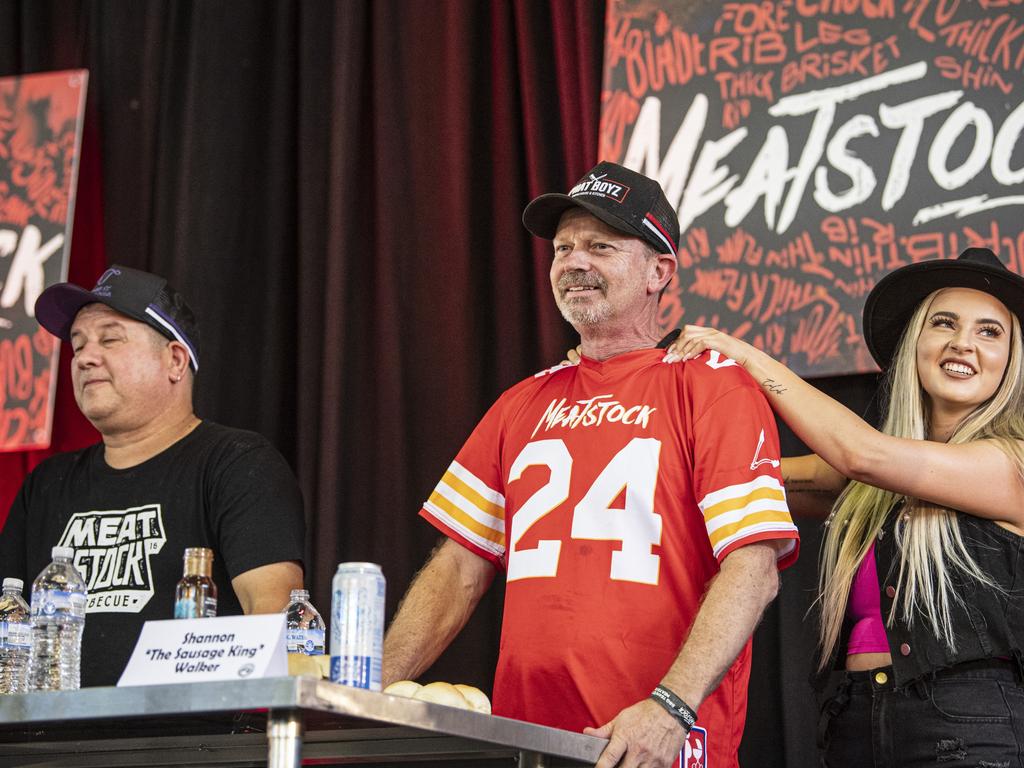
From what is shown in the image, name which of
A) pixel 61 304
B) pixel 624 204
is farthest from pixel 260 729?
pixel 61 304

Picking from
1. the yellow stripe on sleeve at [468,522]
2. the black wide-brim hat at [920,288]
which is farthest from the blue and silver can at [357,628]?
the black wide-brim hat at [920,288]

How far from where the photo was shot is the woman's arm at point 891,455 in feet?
8.08

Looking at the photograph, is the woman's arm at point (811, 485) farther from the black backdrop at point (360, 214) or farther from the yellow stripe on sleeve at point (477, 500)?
the black backdrop at point (360, 214)

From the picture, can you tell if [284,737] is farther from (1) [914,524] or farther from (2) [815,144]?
(2) [815,144]

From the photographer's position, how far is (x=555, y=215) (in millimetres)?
2676

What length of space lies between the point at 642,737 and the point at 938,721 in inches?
28.8

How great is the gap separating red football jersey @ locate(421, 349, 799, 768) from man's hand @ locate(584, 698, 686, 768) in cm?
17

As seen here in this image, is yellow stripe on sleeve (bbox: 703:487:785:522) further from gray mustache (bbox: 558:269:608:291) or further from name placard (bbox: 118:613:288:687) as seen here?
name placard (bbox: 118:613:288:687)

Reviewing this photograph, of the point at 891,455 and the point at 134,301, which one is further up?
the point at 134,301

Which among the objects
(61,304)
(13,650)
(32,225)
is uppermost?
(32,225)

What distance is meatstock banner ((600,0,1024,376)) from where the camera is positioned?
9.87 ft

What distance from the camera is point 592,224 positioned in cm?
259

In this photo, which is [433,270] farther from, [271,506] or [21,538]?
[21,538]

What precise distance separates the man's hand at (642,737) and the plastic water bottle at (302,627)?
2.95ft
